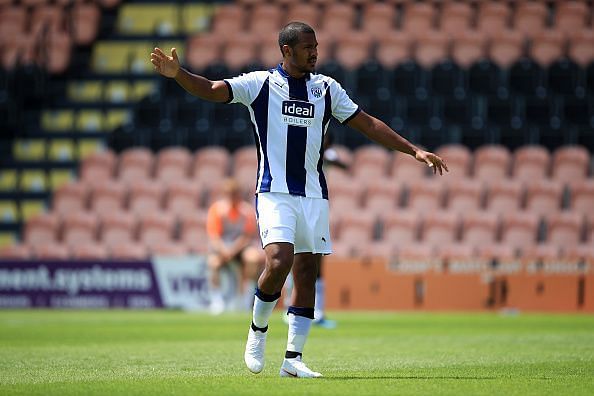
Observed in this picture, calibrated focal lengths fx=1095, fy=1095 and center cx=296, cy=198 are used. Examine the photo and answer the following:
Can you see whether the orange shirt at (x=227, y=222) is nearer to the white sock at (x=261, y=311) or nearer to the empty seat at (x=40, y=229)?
the empty seat at (x=40, y=229)

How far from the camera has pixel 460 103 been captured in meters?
22.0

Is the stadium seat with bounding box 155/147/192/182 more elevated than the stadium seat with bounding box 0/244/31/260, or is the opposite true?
the stadium seat with bounding box 155/147/192/182

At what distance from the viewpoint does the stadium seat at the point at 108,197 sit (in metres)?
22.3

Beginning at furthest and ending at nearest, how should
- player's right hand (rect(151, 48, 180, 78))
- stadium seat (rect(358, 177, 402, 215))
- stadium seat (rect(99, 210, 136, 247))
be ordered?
stadium seat (rect(99, 210, 136, 247)) → stadium seat (rect(358, 177, 402, 215)) → player's right hand (rect(151, 48, 180, 78))

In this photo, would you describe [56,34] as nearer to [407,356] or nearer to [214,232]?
[214,232]

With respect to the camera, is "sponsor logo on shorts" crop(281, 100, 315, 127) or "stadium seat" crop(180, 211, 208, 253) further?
"stadium seat" crop(180, 211, 208, 253)

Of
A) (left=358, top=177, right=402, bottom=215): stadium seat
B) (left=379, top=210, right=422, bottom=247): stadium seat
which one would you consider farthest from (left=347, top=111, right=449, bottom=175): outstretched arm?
(left=358, top=177, right=402, bottom=215): stadium seat

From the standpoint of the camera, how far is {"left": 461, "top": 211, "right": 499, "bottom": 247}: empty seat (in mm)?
20203

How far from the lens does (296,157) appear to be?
7336 millimetres

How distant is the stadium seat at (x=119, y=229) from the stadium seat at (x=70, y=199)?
0.91 m

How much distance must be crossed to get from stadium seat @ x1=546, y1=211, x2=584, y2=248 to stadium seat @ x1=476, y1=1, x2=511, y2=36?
17.1 ft

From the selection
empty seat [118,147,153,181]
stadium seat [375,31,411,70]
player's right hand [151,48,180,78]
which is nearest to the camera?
player's right hand [151,48,180,78]

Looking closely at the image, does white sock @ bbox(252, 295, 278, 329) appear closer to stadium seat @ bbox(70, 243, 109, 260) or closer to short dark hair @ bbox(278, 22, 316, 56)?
short dark hair @ bbox(278, 22, 316, 56)

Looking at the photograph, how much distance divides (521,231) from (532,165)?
1648mm
